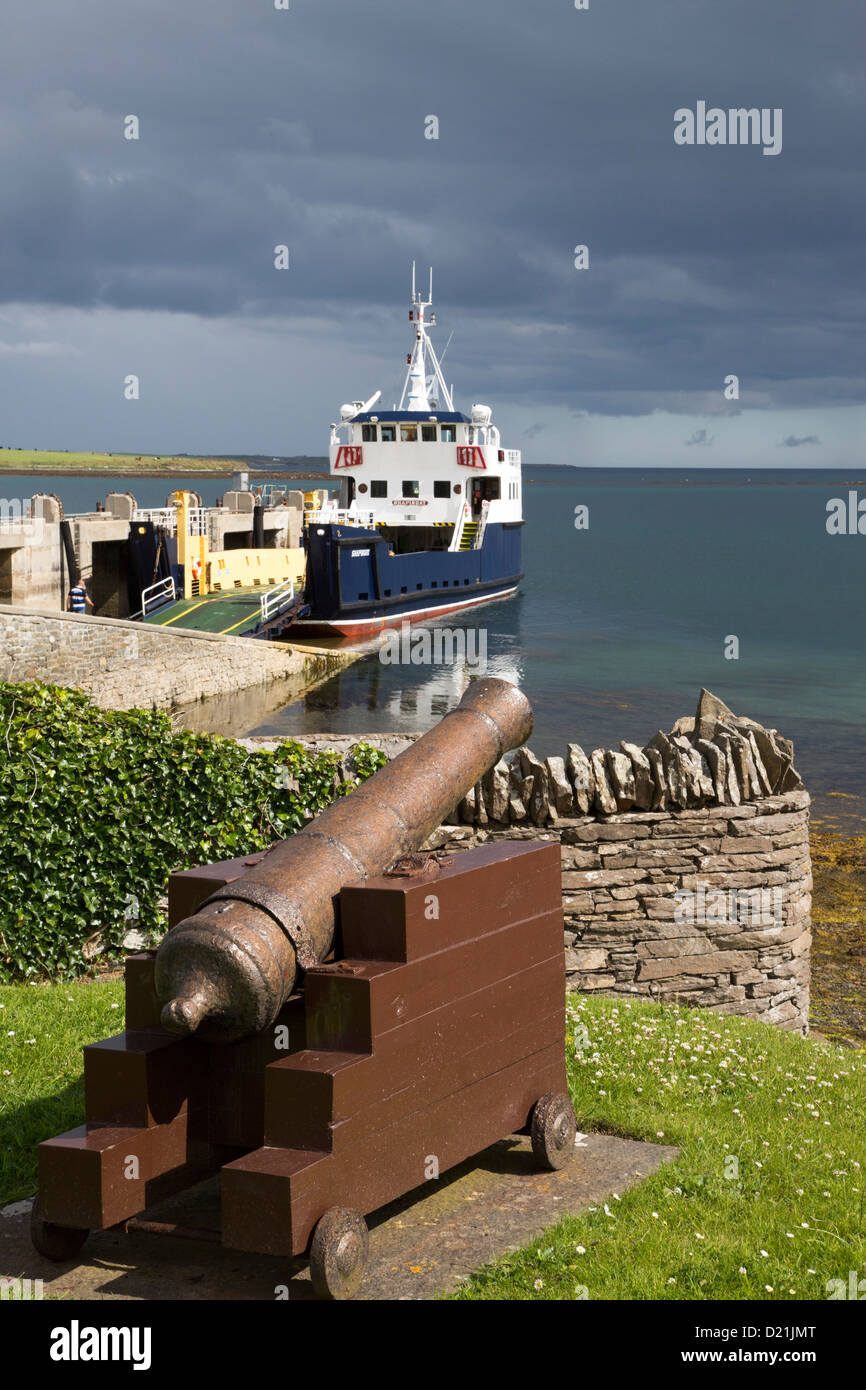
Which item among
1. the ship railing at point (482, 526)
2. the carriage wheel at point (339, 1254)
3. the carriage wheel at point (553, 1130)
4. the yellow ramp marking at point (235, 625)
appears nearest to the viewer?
the carriage wheel at point (339, 1254)

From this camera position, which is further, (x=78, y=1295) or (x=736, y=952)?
(x=736, y=952)

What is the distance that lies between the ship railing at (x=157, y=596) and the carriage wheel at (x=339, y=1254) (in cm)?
3090

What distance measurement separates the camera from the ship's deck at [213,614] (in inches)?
1280

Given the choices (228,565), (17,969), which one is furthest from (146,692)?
(17,969)

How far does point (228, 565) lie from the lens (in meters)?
40.7

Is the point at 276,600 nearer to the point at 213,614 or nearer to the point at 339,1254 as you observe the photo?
the point at 213,614

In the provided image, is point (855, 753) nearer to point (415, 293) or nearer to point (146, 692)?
point (146, 692)

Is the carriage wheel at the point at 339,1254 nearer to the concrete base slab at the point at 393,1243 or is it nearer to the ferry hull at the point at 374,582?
the concrete base slab at the point at 393,1243

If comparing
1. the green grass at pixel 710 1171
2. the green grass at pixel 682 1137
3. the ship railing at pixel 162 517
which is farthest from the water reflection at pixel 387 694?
the green grass at pixel 710 1171

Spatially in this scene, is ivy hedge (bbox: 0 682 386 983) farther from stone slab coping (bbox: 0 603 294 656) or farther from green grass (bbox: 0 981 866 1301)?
stone slab coping (bbox: 0 603 294 656)

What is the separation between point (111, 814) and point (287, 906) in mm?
4056

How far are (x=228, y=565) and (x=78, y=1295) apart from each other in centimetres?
3745

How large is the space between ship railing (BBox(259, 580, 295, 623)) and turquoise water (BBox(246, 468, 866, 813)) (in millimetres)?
2632
